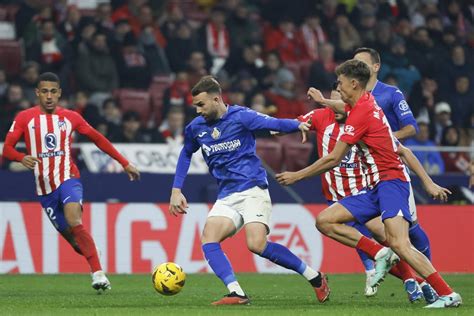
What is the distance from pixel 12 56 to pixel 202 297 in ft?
30.6

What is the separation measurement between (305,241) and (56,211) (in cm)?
461

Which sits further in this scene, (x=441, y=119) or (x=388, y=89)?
(x=441, y=119)

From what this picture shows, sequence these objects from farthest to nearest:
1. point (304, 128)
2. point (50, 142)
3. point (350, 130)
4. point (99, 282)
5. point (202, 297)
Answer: point (50, 142) → point (99, 282) → point (202, 297) → point (304, 128) → point (350, 130)

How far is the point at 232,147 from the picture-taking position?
10828mm

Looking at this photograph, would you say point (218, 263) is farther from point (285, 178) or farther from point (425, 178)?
point (425, 178)

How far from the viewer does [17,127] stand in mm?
12789

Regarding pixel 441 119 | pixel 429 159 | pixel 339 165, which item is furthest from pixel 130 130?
pixel 339 165

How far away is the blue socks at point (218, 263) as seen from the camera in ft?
34.0

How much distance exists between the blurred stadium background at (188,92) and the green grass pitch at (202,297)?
92 cm

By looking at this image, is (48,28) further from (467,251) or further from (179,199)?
(179,199)

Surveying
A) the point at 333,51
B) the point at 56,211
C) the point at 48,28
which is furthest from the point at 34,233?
the point at 333,51

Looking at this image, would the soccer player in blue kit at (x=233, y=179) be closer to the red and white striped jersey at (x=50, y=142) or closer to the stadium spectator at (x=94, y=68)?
the red and white striped jersey at (x=50, y=142)

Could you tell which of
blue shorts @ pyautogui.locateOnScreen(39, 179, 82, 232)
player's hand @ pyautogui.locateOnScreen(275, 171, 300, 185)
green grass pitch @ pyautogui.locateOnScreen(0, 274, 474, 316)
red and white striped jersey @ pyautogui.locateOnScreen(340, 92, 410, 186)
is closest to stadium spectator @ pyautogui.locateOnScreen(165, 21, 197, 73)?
green grass pitch @ pyautogui.locateOnScreen(0, 274, 474, 316)

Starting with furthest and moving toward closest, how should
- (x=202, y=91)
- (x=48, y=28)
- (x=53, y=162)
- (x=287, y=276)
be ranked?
(x=48, y=28) < (x=287, y=276) < (x=53, y=162) < (x=202, y=91)
